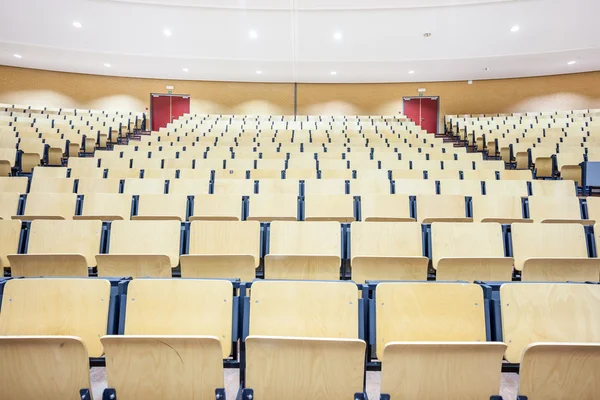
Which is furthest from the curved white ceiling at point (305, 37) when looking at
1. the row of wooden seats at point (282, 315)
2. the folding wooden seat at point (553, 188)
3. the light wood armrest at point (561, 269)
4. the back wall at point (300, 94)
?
the row of wooden seats at point (282, 315)

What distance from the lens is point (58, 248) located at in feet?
5.64

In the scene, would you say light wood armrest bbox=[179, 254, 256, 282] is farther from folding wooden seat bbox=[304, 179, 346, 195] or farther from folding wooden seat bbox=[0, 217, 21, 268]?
folding wooden seat bbox=[304, 179, 346, 195]

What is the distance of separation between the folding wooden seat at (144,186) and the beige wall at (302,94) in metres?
6.64

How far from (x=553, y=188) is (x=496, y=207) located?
75cm

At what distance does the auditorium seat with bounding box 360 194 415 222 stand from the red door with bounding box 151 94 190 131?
298 inches

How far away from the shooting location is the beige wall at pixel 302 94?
26.3 feet

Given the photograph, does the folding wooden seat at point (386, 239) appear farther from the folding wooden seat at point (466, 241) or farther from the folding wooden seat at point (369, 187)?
the folding wooden seat at point (369, 187)

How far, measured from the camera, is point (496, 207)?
221 cm

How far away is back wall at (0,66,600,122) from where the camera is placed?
26.3ft

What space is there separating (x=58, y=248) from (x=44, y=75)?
27.2 ft

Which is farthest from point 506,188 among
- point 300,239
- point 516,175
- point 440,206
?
point 300,239

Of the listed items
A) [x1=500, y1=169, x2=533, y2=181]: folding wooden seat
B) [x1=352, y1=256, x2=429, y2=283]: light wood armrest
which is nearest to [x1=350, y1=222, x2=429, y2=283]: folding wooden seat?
[x1=352, y1=256, x2=429, y2=283]: light wood armrest

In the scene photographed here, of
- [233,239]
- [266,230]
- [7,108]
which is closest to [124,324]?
[233,239]

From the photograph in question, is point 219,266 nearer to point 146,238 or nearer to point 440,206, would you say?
point 146,238
